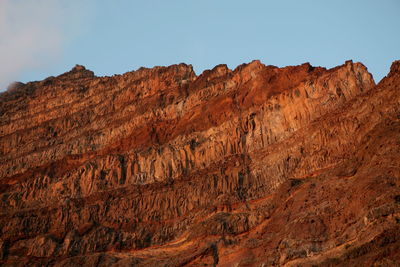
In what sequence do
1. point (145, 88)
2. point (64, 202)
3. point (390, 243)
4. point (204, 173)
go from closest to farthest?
point (390, 243)
point (204, 173)
point (64, 202)
point (145, 88)

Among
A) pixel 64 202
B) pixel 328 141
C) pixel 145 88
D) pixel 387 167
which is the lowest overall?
pixel 387 167

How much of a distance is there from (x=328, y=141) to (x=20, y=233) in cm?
2669

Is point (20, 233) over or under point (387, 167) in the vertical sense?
over

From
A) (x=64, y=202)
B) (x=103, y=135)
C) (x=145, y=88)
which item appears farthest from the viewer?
(x=145, y=88)

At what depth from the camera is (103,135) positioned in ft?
187

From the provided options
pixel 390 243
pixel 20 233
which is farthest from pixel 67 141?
pixel 390 243

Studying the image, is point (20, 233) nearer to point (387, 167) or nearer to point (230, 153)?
point (230, 153)

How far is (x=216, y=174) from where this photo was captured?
44875 millimetres

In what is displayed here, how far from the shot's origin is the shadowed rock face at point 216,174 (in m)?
32.9

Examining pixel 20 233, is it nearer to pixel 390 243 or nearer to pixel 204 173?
pixel 204 173

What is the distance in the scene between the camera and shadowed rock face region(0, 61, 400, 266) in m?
32.9

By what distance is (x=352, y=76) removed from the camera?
141ft

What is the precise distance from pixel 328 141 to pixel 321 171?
2432 mm

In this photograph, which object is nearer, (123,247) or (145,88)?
(123,247)
